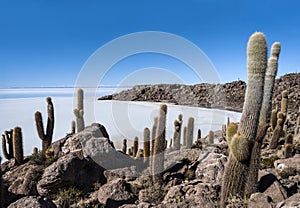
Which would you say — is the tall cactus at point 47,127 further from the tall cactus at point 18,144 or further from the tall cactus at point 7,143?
the tall cactus at point 7,143

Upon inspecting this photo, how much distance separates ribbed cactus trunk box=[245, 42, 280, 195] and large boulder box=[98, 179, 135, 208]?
2.58 metres

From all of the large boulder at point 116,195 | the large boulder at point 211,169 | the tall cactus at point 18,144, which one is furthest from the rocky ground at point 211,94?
the large boulder at point 116,195

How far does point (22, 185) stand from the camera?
650 cm

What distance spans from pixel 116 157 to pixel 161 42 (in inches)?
185

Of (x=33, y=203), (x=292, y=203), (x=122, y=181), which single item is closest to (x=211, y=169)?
(x=122, y=181)

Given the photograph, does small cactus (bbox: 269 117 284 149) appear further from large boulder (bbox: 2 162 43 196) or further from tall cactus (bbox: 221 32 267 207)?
large boulder (bbox: 2 162 43 196)

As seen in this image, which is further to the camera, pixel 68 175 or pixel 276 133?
pixel 276 133

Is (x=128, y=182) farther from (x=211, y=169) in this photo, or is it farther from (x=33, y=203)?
(x=33, y=203)

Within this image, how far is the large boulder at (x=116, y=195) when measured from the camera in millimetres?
5688

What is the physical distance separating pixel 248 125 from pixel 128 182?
11.9 feet

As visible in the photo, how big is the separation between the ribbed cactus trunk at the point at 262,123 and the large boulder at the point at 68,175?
3.99 meters

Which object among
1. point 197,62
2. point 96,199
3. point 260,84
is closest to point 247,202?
point 260,84

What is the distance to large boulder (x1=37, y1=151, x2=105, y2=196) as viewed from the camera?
643 centimetres

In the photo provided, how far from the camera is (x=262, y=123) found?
5773 millimetres
